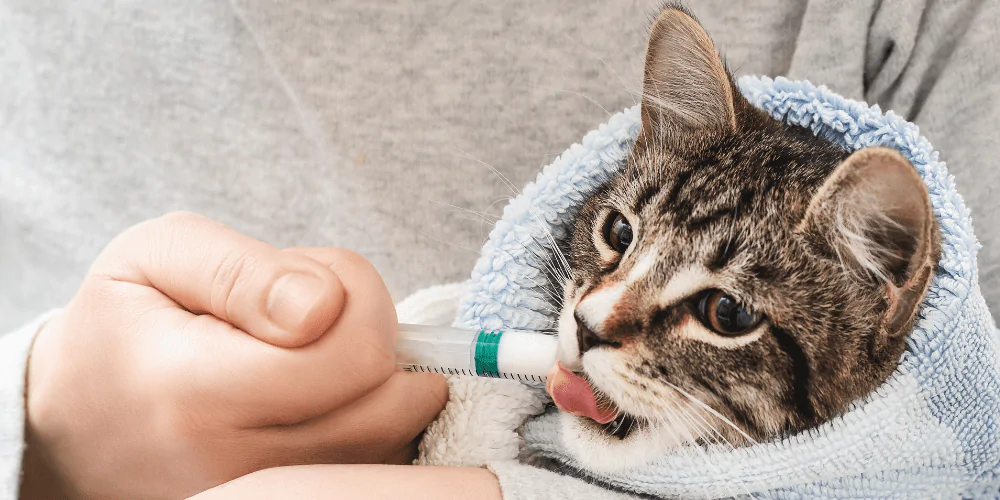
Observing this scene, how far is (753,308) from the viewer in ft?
2.07

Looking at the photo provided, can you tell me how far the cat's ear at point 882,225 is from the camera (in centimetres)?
55

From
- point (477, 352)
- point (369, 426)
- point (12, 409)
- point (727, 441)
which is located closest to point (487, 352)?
point (477, 352)

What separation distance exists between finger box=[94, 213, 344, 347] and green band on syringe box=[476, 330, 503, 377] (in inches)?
6.2

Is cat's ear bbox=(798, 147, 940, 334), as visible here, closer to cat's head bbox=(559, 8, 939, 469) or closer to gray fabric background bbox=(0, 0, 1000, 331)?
cat's head bbox=(559, 8, 939, 469)

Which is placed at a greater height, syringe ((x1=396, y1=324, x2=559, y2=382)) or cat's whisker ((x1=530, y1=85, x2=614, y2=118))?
cat's whisker ((x1=530, y1=85, x2=614, y2=118))

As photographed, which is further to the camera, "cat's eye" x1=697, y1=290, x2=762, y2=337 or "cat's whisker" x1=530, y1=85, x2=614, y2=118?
"cat's whisker" x1=530, y1=85, x2=614, y2=118

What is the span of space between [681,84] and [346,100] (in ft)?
1.82

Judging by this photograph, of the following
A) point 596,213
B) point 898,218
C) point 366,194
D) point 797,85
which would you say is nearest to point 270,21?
point 366,194

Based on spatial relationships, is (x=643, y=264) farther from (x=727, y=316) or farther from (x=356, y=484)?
(x=356, y=484)

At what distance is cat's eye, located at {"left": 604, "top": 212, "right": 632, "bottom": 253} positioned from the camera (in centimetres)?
77

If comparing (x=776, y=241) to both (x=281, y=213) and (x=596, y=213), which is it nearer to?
(x=596, y=213)

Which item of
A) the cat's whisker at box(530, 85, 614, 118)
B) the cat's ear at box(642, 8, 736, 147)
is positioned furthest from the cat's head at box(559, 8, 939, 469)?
the cat's whisker at box(530, 85, 614, 118)

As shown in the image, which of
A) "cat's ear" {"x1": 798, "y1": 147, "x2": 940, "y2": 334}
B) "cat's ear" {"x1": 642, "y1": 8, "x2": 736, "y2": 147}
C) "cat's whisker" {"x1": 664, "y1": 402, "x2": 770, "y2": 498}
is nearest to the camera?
"cat's ear" {"x1": 798, "y1": 147, "x2": 940, "y2": 334}

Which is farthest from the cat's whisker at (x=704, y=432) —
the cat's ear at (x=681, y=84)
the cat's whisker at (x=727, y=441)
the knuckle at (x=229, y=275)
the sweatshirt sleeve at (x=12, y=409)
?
the sweatshirt sleeve at (x=12, y=409)
